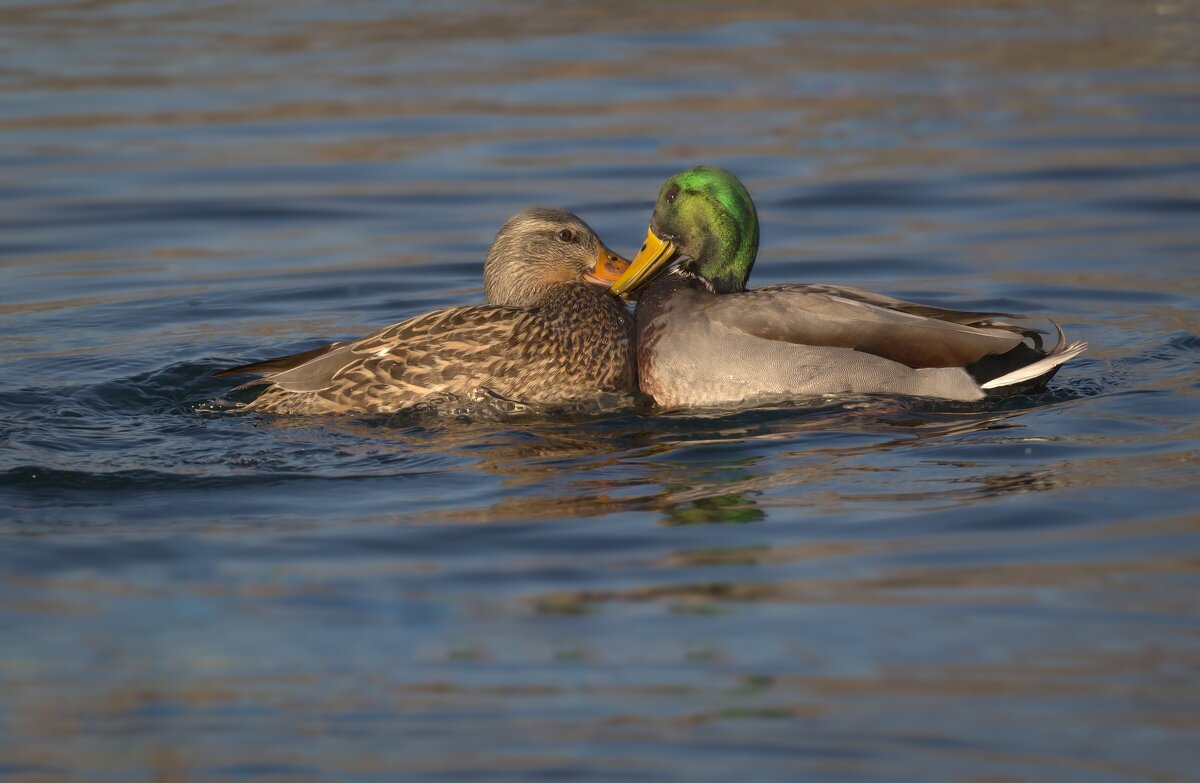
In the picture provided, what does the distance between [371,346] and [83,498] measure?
67.8 inches

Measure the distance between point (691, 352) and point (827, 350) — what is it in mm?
578

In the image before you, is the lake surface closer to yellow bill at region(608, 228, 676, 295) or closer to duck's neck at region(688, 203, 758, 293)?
yellow bill at region(608, 228, 676, 295)

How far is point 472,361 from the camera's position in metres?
7.55

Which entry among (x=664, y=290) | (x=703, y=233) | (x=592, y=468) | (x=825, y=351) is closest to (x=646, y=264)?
(x=664, y=290)

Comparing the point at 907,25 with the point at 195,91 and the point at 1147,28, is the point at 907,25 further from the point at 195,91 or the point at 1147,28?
the point at 195,91

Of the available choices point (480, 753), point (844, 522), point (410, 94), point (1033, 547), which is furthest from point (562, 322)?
point (410, 94)

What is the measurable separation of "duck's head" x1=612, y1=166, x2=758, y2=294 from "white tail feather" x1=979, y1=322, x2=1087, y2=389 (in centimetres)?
128

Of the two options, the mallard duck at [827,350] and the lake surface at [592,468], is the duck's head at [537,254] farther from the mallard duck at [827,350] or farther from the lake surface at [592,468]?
the lake surface at [592,468]

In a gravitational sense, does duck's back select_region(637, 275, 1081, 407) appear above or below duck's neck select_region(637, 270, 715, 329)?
below

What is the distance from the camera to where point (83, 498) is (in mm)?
6352

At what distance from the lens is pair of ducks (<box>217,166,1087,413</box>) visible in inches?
297

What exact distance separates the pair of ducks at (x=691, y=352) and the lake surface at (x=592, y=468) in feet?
0.56

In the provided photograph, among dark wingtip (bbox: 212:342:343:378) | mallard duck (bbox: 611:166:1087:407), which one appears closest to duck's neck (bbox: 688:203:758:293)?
mallard duck (bbox: 611:166:1087:407)

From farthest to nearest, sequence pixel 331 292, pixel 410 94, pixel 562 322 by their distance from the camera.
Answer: pixel 410 94 → pixel 331 292 → pixel 562 322
